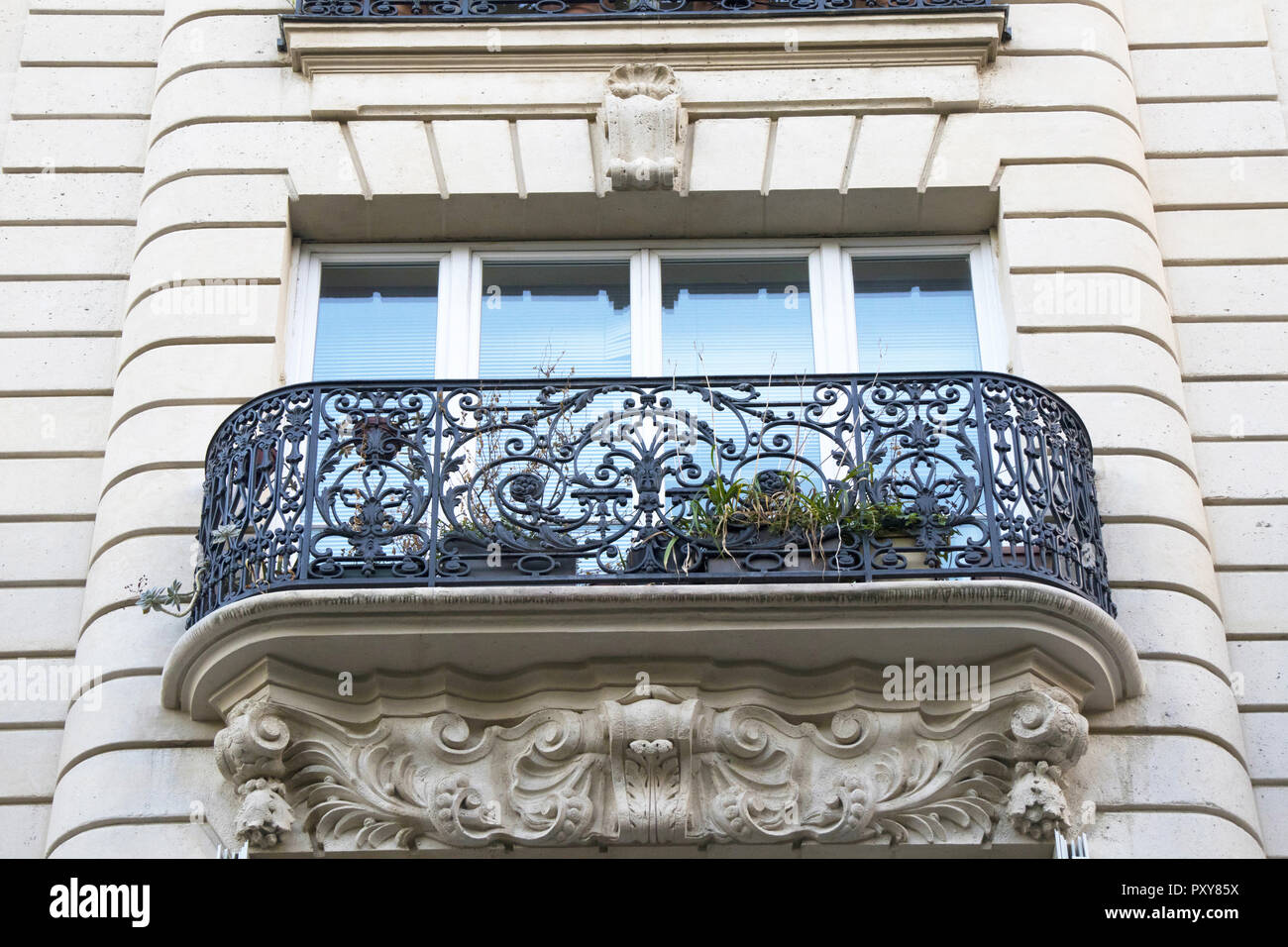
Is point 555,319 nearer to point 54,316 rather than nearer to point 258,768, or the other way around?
point 54,316

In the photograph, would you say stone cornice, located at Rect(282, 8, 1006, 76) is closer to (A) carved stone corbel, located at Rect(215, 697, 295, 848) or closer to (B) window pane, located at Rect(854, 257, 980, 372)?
(B) window pane, located at Rect(854, 257, 980, 372)

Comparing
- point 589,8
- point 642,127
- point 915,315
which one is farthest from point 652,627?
point 589,8

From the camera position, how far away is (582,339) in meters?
10.9

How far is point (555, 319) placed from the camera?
11047 mm

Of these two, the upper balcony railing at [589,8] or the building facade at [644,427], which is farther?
the upper balcony railing at [589,8]

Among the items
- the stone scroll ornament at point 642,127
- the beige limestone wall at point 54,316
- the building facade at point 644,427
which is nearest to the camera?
the building facade at point 644,427

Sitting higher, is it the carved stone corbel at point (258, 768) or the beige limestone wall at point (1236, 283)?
the beige limestone wall at point (1236, 283)

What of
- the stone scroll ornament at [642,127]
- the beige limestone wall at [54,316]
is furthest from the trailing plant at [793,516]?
the beige limestone wall at [54,316]

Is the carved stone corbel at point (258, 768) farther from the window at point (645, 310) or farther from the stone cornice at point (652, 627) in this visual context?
the window at point (645, 310)

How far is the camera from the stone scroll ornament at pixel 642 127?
36.1 feet

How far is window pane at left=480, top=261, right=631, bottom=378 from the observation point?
35.5 ft

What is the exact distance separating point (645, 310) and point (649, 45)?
1.66 m

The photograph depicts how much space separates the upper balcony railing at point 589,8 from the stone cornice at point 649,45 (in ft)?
0.22

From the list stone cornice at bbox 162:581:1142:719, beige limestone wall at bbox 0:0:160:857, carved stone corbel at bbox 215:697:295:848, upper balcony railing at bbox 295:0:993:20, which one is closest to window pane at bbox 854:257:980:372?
upper balcony railing at bbox 295:0:993:20
